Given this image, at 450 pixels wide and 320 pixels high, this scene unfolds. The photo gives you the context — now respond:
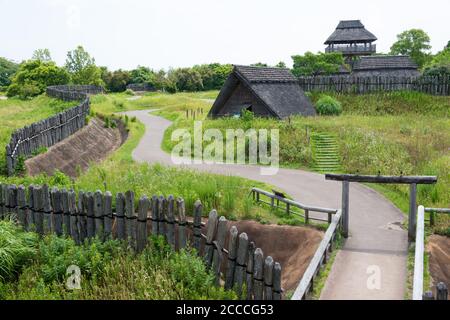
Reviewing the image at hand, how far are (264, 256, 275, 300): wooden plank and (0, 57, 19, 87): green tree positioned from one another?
92.6m

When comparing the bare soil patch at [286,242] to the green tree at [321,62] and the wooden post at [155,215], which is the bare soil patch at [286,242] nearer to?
the wooden post at [155,215]

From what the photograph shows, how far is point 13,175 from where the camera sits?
17828 mm

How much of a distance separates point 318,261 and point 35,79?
2210 inches

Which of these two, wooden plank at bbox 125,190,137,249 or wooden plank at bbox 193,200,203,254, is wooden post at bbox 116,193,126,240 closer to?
wooden plank at bbox 125,190,137,249

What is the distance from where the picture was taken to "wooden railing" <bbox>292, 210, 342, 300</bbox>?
8703 millimetres

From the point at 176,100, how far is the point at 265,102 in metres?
25.4

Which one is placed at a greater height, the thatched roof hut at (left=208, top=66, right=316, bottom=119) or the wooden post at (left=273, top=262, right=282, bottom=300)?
the thatched roof hut at (left=208, top=66, right=316, bottom=119)

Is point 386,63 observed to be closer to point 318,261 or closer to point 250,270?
point 318,261

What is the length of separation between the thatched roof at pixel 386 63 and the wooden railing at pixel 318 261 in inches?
1308

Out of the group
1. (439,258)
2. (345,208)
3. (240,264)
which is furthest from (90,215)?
(439,258)

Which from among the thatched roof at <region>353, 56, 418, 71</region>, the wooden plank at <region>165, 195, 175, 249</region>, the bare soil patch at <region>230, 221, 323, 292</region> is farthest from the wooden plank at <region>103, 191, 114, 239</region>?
the thatched roof at <region>353, 56, 418, 71</region>

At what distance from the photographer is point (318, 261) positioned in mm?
9906

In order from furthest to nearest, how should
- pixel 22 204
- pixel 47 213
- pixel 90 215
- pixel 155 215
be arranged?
1. pixel 22 204
2. pixel 47 213
3. pixel 90 215
4. pixel 155 215
